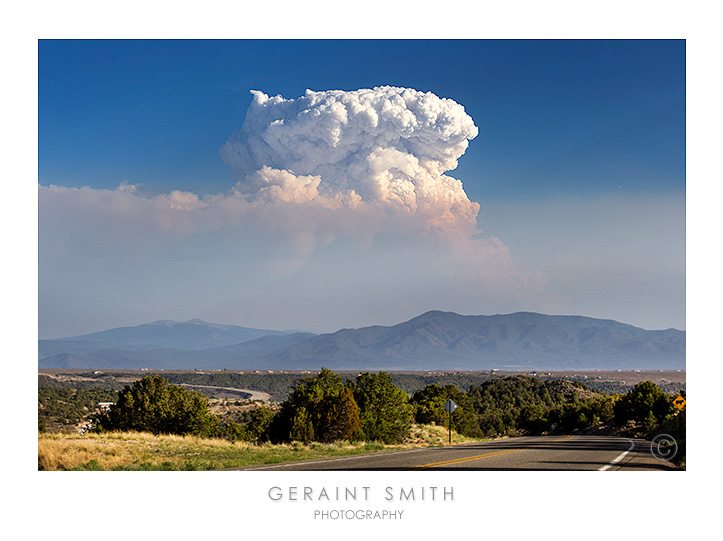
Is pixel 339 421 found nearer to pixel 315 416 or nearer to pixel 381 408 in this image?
pixel 315 416

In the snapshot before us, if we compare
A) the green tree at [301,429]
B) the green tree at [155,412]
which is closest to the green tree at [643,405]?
the green tree at [301,429]

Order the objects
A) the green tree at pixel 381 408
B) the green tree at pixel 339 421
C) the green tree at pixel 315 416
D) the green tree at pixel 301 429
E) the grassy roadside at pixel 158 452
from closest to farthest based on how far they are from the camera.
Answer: the grassy roadside at pixel 158 452 → the green tree at pixel 301 429 → the green tree at pixel 315 416 → the green tree at pixel 339 421 → the green tree at pixel 381 408

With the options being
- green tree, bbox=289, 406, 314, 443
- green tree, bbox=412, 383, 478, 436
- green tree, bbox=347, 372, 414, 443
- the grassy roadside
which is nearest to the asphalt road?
the grassy roadside

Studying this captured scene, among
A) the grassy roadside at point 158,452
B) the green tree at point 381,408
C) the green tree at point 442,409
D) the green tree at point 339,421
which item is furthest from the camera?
the green tree at point 442,409

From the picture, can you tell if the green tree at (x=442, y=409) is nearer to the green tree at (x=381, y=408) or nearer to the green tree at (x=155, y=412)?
the green tree at (x=381, y=408)

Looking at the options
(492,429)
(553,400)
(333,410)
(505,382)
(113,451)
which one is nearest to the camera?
(113,451)

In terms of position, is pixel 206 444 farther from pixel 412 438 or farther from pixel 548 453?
pixel 412 438
